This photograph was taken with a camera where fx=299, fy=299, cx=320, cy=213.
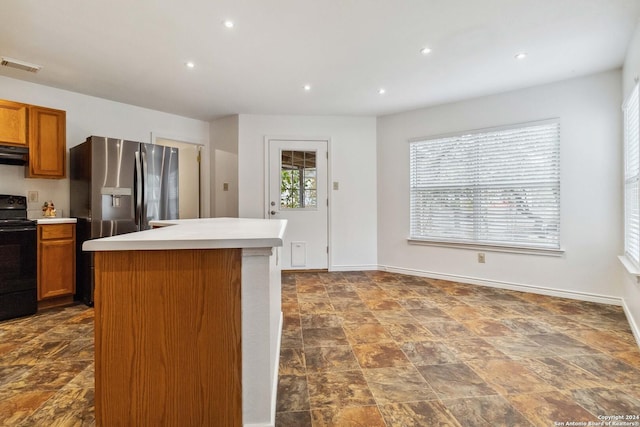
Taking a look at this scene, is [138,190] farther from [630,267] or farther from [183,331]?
[630,267]

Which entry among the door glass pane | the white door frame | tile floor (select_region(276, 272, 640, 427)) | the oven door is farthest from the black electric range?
the door glass pane

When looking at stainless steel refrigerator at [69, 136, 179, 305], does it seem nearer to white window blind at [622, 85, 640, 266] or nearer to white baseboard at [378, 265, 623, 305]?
white baseboard at [378, 265, 623, 305]

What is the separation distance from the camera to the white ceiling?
201 centimetres

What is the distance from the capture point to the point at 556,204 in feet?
10.5

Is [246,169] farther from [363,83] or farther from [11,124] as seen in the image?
[11,124]

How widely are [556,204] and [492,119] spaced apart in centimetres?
118

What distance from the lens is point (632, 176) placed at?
2.45 m

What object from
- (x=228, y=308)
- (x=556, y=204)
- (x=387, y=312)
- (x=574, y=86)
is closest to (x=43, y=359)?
(x=228, y=308)

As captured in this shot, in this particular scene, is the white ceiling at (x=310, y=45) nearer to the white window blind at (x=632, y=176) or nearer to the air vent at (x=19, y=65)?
the air vent at (x=19, y=65)

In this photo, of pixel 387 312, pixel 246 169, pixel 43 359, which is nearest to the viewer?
pixel 43 359

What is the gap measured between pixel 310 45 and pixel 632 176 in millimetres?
2849

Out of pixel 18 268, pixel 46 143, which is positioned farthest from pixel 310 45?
pixel 18 268

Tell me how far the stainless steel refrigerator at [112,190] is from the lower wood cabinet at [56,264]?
83 millimetres

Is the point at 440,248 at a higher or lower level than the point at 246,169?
lower
